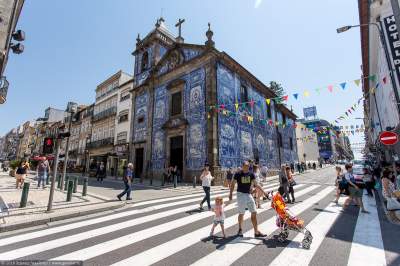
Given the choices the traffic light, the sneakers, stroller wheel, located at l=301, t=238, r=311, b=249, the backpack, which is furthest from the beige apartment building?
stroller wheel, located at l=301, t=238, r=311, b=249

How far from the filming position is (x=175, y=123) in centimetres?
1758

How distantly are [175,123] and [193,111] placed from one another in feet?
6.73

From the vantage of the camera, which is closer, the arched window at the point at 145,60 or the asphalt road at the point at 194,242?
the asphalt road at the point at 194,242

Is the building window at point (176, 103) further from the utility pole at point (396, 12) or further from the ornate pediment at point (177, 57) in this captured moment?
the utility pole at point (396, 12)

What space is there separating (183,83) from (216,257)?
16.2 metres

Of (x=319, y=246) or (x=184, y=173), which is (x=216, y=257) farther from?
(x=184, y=173)

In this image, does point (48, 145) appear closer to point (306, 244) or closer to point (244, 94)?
point (306, 244)

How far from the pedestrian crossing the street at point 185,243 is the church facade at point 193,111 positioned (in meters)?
9.23

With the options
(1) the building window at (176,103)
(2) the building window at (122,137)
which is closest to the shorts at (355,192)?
(1) the building window at (176,103)

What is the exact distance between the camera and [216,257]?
3334mm

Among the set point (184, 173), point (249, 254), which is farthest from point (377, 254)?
point (184, 173)

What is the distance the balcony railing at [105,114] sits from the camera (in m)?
27.0

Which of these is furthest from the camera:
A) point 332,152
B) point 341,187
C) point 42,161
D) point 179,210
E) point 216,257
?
point 332,152

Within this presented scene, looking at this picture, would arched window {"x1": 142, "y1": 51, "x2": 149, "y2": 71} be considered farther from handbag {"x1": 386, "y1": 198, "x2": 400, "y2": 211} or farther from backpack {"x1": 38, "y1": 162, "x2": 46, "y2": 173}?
handbag {"x1": 386, "y1": 198, "x2": 400, "y2": 211}
